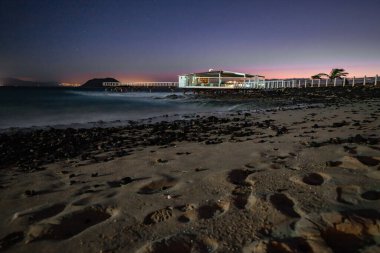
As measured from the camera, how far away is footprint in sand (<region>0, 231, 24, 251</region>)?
2.72 m

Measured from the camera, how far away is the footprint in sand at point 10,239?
2.72 meters

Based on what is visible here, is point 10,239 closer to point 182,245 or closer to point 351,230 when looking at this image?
point 182,245

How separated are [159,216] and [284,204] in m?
1.36

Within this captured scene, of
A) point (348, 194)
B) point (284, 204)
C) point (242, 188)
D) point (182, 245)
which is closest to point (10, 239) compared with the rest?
point (182, 245)

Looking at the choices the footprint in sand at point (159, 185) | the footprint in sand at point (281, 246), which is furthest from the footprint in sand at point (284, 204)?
the footprint in sand at point (159, 185)

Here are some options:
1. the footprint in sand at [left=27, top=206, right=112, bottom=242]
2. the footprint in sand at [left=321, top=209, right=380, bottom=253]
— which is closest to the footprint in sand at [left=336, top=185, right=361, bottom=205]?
the footprint in sand at [left=321, top=209, right=380, bottom=253]

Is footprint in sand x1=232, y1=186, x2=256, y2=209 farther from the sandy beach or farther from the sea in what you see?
the sea

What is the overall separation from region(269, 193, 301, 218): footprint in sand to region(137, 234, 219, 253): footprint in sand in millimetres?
887

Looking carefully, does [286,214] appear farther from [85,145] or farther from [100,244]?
[85,145]

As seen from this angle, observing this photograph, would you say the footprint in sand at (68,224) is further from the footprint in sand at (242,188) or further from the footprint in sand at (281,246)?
the footprint in sand at (281,246)

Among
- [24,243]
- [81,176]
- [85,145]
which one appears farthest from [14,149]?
[24,243]

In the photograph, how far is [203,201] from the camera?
334 centimetres

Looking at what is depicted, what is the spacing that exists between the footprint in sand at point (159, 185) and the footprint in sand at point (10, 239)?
4.81ft

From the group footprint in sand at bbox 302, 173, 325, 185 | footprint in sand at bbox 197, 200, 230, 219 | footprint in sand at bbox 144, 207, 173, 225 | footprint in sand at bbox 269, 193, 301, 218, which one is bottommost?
footprint in sand at bbox 144, 207, 173, 225
